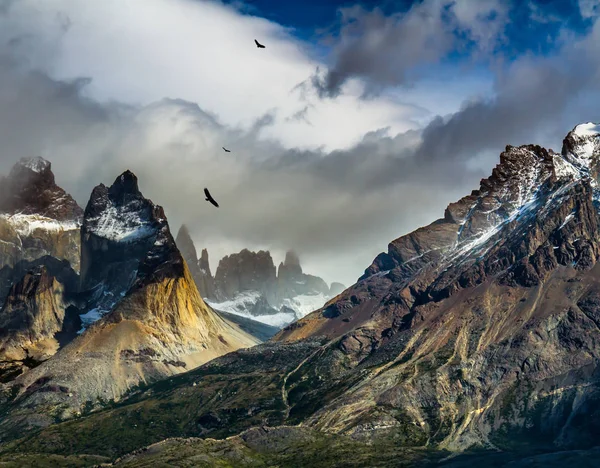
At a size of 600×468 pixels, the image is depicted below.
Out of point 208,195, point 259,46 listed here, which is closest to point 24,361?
point 208,195

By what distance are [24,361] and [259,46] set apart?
9164 centimetres

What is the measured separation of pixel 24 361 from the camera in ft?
262

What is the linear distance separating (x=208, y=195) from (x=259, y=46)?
6522 centimetres

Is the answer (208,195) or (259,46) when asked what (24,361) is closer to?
(208,195)

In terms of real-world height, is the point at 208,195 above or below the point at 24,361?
above

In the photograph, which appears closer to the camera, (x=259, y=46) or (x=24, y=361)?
(x=24, y=361)

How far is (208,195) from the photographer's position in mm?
98938

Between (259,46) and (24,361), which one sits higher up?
(259,46)

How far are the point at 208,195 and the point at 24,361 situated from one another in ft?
96.1

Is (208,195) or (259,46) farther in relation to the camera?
(259,46)

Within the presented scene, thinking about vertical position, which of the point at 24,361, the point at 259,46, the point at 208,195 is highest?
the point at 259,46

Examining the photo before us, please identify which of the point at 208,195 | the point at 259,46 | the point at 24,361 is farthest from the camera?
the point at 259,46

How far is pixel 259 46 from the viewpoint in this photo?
15688cm

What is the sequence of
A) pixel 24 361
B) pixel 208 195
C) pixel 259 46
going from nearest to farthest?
1. pixel 24 361
2. pixel 208 195
3. pixel 259 46
